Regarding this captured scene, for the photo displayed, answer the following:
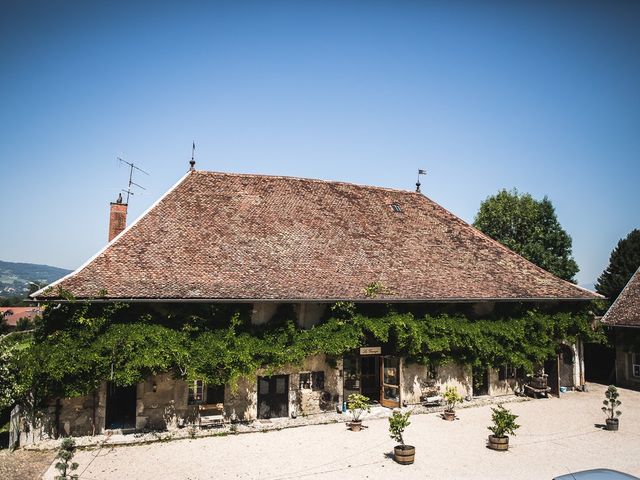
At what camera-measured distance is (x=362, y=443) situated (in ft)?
46.3

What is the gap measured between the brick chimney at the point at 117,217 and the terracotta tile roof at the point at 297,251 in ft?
Result: 7.76

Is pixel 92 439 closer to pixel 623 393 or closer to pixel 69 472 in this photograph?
pixel 69 472

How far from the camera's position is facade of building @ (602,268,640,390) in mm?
22297

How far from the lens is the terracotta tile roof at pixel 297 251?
51.3ft

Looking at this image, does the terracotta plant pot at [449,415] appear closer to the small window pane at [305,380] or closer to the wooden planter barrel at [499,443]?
the wooden planter barrel at [499,443]

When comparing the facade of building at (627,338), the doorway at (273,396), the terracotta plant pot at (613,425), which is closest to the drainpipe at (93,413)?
the doorway at (273,396)

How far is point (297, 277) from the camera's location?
55.9 ft

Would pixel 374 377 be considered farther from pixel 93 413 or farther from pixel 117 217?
pixel 117 217

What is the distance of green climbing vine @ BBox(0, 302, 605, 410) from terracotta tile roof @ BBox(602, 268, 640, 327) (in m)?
7.26

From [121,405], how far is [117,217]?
7827 mm

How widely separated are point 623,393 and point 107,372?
21399 millimetres

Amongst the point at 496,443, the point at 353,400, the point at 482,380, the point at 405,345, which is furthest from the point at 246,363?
the point at 482,380

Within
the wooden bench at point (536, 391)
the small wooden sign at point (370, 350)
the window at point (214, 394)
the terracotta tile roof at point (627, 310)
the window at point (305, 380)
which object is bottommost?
the wooden bench at point (536, 391)

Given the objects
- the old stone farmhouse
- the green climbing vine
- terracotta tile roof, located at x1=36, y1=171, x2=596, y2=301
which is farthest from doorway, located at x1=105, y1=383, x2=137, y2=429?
terracotta tile roof, located at x1=36, y1=171, x2=596, y2=301
